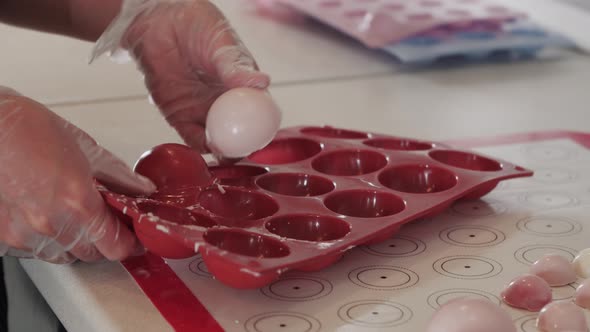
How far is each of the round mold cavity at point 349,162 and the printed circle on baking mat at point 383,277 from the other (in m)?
0.18

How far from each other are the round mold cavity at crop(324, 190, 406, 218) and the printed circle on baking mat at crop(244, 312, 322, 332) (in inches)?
6.6

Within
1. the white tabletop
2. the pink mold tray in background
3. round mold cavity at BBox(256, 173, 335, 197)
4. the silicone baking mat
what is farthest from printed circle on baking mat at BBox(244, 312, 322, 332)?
the pink mold tray in background

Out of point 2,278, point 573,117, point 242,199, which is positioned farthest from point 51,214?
point 573,117

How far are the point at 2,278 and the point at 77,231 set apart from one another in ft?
1.02

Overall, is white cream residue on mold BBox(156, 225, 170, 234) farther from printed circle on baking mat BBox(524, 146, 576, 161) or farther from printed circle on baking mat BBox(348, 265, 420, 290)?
printed circle on baking mat BBox(524, 146, 576, 161)

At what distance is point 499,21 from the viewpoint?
1.61 metres

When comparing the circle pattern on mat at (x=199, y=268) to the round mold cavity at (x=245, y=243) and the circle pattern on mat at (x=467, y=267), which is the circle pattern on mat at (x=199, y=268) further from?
the circle pattern on mat at (x=467, y=267)

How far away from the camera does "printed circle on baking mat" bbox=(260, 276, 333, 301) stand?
76cm

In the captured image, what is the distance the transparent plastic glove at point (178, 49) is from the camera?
103 cm

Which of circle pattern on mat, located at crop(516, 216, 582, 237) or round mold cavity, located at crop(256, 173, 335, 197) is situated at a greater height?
circle pattern on mat, located at crop(516, 216, 582, 237)

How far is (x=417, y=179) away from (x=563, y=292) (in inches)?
9.1

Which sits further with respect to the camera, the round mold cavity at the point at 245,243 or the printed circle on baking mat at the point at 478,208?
the printed circle on baking mat at the point at 478,208

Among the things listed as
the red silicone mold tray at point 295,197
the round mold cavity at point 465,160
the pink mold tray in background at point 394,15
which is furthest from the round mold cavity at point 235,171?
the pink mold tray in background at point 394,15

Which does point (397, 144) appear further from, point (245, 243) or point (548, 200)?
point (245, 243)
